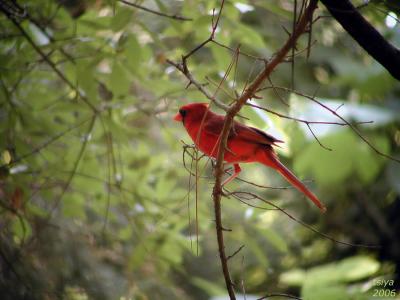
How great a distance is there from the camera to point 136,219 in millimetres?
3264

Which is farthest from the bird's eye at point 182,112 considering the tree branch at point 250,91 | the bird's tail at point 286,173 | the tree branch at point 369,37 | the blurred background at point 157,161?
the tree branch at point 369,37

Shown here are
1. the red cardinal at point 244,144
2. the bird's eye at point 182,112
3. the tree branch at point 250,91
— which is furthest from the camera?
the bird's eye at point 182,112

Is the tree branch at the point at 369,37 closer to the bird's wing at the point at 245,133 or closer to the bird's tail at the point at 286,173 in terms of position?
the bird's tail at the point at 286,173

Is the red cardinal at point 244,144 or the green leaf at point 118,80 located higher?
the green leaf at point 118,80

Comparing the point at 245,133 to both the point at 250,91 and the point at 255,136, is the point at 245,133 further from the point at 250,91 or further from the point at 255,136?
the point at 250,91

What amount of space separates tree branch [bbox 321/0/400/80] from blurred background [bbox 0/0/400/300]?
12 centimetres

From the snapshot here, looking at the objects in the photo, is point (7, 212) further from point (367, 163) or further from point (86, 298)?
point (367, 163)

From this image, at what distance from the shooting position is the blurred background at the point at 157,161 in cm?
252

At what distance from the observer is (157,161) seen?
11.1 ft

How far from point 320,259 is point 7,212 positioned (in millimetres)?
2971

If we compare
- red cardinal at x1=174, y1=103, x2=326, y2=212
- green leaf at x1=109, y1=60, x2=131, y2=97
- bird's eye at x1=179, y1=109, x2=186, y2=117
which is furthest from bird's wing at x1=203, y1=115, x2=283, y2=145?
green leaf at x1=109, y1=60, x2=131, y2=97

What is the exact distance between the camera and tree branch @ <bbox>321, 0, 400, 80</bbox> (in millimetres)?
1461

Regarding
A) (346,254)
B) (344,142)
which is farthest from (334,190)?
(344,142)

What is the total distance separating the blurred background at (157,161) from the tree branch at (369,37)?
4.5 inches
